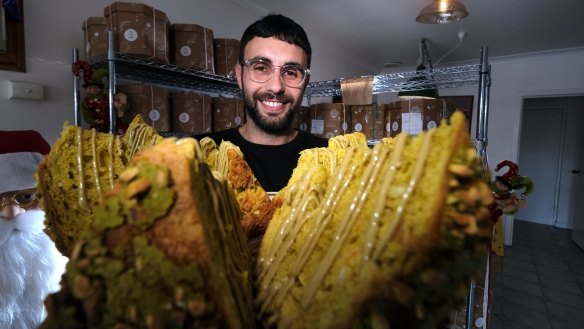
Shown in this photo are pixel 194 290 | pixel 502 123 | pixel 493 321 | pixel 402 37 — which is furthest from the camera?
pixel 502 123

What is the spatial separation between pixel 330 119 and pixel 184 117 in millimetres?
1248

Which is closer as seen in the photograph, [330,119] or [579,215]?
[330,119]

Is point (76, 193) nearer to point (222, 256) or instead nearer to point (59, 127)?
point (222, 256)

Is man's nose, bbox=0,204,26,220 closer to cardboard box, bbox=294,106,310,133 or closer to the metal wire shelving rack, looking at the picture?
the metal wire shelving rack

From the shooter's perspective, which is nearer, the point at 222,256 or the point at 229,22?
the point at 222,256

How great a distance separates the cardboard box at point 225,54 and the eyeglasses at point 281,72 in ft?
3.96

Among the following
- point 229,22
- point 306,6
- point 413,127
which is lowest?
point 413,127

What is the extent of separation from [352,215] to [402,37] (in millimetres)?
4228

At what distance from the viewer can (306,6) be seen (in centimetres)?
302

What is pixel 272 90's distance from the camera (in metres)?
1.08

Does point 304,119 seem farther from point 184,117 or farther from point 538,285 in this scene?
point 538,285

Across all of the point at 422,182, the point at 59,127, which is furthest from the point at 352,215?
the point at 59,127

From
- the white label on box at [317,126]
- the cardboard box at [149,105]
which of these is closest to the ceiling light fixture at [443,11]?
the white label on box at [317,126]

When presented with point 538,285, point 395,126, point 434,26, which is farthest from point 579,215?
point 395,126
